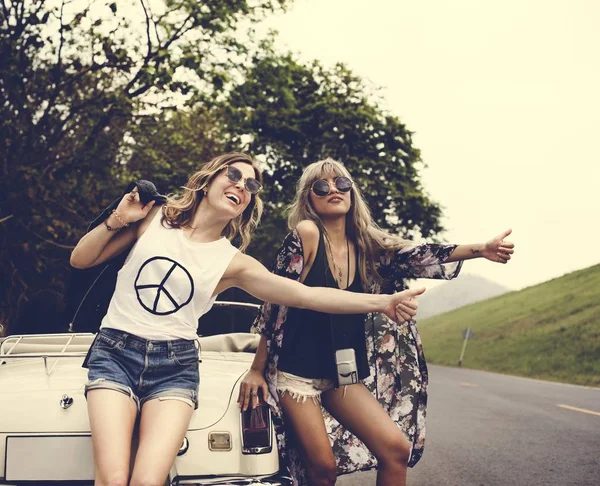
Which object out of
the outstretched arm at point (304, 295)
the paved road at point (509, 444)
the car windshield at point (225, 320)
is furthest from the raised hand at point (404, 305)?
the paved road at point (509, 444)

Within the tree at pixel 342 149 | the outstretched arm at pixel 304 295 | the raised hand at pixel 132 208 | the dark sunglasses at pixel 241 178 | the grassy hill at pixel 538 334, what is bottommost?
the outstretched arm at pixel 304 295

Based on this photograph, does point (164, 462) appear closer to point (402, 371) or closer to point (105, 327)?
point (105, 327)

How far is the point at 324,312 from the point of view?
376cm

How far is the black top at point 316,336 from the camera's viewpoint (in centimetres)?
389

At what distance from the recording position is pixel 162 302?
3.45m

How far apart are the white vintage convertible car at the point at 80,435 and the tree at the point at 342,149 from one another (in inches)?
941

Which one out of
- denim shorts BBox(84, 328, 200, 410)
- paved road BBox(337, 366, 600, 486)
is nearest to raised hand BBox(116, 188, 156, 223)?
denim shorts BBox(84, 328, 200, 410)

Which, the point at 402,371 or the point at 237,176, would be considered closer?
the point at 237,176

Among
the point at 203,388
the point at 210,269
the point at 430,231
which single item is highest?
the point at 430,231

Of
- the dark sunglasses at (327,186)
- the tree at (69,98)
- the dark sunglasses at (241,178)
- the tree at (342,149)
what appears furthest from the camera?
the tree at (342,149)

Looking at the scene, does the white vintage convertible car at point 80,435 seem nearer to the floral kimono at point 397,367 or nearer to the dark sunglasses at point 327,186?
the floral kimono at point 397,367

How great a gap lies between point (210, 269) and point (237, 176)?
1.60ft

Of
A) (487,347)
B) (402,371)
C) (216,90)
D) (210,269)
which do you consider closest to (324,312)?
(210,269)

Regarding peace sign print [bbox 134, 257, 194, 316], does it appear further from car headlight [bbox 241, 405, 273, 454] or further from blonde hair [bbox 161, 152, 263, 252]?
car headlight [bbox 241, 405, 273, 454]
